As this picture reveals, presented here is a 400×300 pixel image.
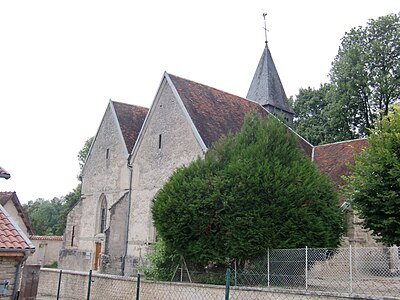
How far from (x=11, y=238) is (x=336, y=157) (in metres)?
Answer: 18.6

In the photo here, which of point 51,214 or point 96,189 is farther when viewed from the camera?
point 51,214

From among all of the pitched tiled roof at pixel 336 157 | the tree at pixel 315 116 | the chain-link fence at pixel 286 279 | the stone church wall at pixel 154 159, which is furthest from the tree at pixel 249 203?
the tree at pixel 315 116

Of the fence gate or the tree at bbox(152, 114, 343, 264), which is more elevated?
the tree at bbox(152, 114, 343, 264)

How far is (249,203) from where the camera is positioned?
12.9 metres

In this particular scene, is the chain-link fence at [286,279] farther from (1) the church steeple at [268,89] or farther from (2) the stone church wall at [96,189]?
(1) the church steeple at [268,89]

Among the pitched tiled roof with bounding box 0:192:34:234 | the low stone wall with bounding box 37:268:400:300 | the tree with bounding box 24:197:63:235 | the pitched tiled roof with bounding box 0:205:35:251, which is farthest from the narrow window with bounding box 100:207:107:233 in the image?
the tree with bounding box 24:197:63:235

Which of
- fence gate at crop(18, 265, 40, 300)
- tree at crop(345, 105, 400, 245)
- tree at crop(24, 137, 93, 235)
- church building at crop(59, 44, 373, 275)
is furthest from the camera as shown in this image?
tree at crop(24, 137, 93, 235)

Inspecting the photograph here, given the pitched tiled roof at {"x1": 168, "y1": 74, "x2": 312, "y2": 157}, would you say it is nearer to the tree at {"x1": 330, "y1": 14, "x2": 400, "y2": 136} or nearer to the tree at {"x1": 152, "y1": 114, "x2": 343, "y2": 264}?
the tree at {"x1": 152, "y1": 114, "x2": 343, "y2": 264}

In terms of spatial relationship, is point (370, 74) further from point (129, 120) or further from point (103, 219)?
point (103, 219)

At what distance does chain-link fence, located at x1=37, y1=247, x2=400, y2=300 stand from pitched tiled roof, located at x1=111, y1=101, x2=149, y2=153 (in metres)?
11.7

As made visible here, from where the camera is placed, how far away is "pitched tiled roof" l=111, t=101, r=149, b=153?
25.6 metres

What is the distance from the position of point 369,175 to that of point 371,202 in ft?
2.88

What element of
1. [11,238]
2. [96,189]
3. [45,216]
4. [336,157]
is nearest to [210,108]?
[336,157]

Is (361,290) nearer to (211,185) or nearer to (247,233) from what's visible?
(247,233)
